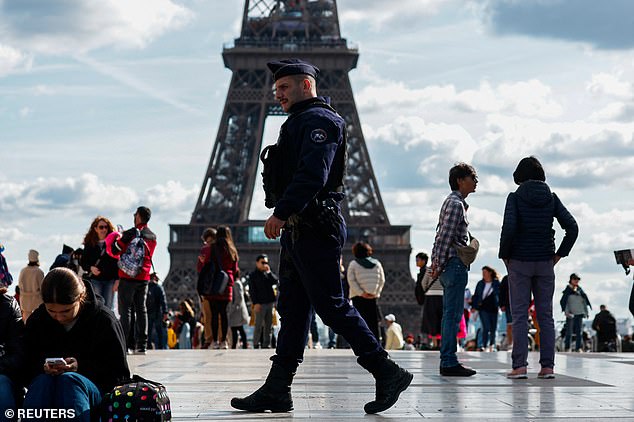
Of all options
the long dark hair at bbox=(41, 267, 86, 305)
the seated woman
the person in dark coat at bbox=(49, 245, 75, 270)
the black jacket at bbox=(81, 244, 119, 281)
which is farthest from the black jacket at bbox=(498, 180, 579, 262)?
the person in dark coat at bbox=(49, 245, 75, 270)

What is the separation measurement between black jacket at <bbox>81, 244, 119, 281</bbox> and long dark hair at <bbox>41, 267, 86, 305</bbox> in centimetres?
845

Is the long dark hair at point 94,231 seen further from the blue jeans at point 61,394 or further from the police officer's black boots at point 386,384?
the blue jeans at point 61,394

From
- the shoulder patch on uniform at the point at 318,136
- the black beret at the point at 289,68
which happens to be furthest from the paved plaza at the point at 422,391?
the black beret at the point at 289,68

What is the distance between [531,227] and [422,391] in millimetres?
2126

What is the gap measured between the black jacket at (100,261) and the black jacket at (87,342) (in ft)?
26.9

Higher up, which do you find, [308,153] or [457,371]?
[308,153]

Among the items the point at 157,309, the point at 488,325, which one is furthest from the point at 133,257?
the point at 488,325

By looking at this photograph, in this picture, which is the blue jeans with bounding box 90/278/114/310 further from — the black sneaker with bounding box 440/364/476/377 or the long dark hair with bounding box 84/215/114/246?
the black sneaker with bounding box 440/364/476/377

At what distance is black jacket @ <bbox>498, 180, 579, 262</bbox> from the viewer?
10172mm

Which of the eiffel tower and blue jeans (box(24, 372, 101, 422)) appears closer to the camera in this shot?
→ blue jeans (box(24, 372, 101, 422))

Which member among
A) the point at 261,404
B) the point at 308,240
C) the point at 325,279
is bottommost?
the point at 261,404

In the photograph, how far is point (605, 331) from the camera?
25172mm

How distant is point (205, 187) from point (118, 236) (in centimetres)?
4831

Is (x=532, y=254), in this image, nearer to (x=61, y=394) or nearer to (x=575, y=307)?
(x=61, y=394)
